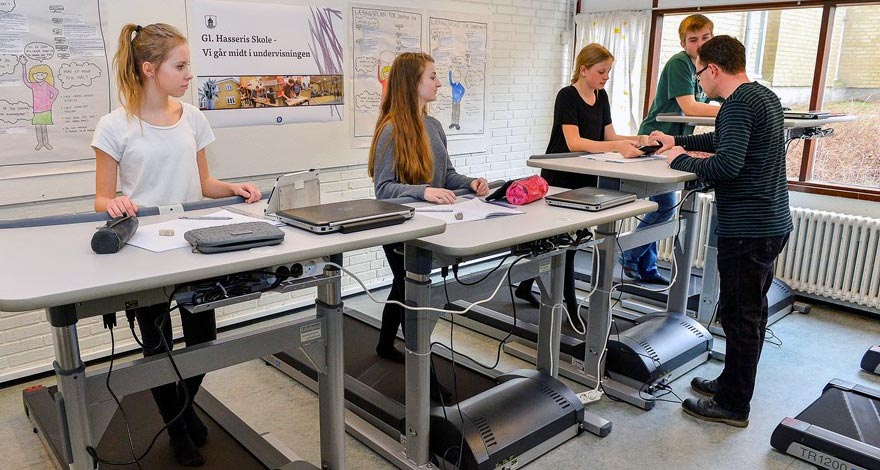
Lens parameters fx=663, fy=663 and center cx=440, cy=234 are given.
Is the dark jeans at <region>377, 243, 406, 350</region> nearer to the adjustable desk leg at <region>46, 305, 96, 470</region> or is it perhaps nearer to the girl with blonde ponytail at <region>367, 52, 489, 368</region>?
the girl with blonde ponytail at <region>367, 52, 489, 368</region>

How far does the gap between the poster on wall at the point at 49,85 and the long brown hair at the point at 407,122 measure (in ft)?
4.80

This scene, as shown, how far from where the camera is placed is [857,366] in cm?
357

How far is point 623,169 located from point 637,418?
113 cm

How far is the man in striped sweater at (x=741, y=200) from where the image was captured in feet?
8.40

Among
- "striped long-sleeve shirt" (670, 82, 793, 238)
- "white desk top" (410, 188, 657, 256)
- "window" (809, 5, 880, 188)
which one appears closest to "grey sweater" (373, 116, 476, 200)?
"white desk top" (410, 188, 657, 256)

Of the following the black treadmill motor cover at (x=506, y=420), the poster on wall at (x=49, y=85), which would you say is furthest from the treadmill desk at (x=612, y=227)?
the poster on wall at (x=49, y=85)

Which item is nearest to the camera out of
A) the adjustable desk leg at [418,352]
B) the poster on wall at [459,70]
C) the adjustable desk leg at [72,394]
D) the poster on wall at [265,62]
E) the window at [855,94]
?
the adjustable desk leg at [72,394]

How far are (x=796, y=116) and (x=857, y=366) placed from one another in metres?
1.40

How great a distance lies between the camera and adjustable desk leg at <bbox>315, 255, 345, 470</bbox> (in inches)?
83.7

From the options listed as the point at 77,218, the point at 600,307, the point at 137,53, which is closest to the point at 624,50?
the point at 600,307

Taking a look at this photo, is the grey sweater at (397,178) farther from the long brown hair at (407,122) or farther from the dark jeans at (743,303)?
the dark jeans at (743,303)

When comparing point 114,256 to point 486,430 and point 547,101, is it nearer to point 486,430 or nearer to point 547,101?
point 486,430

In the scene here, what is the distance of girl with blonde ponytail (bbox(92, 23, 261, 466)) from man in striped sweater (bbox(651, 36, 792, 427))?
182cm

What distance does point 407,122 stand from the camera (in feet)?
9.02
